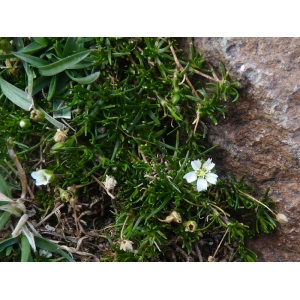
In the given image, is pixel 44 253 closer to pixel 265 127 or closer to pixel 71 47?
pixel 71 47

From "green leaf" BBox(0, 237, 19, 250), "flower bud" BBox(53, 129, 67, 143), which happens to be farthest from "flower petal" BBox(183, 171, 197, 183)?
"green leaf" BBox(0, 237, 19, 250)

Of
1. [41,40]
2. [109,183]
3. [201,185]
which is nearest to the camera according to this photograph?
[201,185]

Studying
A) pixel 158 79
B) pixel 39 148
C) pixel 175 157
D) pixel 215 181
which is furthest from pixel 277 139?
pixel 39 148

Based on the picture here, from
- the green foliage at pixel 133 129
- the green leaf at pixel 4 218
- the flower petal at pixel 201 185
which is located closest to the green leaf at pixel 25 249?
the green foliage at pixel 133 129

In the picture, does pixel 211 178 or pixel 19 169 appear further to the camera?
pixel 19 169

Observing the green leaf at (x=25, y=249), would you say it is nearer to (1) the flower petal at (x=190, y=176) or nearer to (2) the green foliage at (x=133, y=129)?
(2) the green foliage at (x=133, y=129)

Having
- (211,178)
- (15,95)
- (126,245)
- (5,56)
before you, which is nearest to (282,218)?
(211,178)
